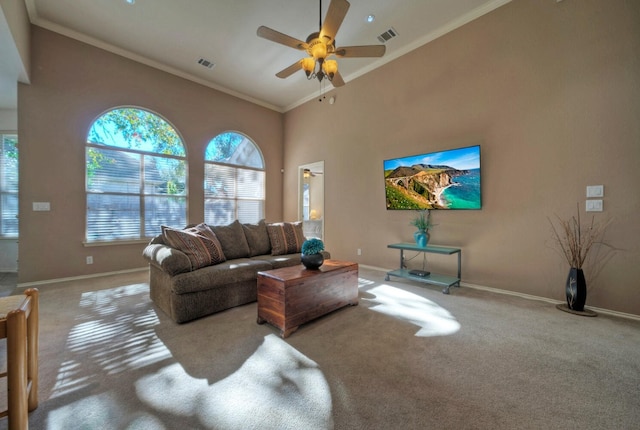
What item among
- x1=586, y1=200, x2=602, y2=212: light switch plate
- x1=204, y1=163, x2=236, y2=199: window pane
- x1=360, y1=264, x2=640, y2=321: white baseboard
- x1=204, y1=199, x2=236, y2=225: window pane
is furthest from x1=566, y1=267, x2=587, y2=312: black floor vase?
x1=204, y1=163, x2=236, y2=199: window pane

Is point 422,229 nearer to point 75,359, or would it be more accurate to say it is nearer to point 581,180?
point 581,180

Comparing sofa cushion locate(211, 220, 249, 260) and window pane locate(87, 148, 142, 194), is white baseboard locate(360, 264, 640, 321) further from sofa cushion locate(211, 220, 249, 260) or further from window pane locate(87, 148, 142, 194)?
window pane locate(87, 148, 142, 194)

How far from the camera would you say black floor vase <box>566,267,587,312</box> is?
2684mm

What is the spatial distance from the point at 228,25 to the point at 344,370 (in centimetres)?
451

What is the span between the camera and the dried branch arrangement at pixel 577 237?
2777mm

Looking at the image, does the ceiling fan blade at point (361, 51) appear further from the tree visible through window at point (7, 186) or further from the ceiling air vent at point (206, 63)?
the tree visible through window at point (7, 186)

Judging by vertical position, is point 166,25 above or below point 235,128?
above

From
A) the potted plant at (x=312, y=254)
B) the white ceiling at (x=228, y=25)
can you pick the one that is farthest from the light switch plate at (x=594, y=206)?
the potted plant at (x=312, y=254)

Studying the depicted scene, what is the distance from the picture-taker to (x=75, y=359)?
6.11 feet

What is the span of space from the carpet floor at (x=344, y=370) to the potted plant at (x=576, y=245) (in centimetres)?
25

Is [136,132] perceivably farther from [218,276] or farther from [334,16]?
[334,16]

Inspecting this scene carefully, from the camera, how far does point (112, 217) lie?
4344 mm

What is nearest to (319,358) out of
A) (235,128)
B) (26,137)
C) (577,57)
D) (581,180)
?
(581,180)

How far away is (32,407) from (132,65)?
16.6 feet
